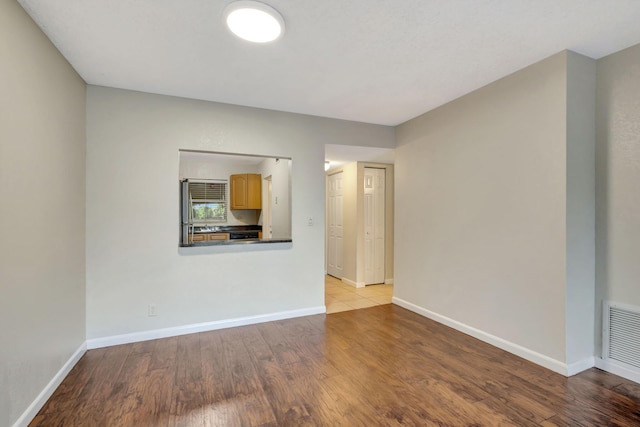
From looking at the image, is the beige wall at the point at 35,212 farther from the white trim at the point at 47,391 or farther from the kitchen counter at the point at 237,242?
the kitchen counter at the point at 237,242

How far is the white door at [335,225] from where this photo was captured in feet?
17.9

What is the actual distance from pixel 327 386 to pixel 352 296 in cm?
239

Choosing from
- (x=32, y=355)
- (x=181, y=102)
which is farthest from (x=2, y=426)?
(x=181, y=102)

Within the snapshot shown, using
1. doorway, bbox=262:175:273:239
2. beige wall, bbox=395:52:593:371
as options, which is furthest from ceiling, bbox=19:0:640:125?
doorway, bbox=262:175:273:239

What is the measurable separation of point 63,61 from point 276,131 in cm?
191

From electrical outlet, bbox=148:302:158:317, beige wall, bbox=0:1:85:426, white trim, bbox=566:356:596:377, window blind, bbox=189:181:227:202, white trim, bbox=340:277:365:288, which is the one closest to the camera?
beige wall, bbox=0:1:85:426

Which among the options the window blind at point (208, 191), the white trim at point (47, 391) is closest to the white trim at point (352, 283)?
the window blind at point (208, 191)

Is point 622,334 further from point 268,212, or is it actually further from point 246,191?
point 246,191

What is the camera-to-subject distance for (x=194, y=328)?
3.10 meters

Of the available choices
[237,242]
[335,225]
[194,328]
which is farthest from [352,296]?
[194,328]

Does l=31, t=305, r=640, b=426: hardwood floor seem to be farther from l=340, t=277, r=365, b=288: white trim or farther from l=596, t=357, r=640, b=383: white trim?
l=340, t=277, r=365, b=288: white trim

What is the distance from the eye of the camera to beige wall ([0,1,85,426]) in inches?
62.9

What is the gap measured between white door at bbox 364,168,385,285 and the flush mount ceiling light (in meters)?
3.36

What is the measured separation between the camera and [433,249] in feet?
11.5
